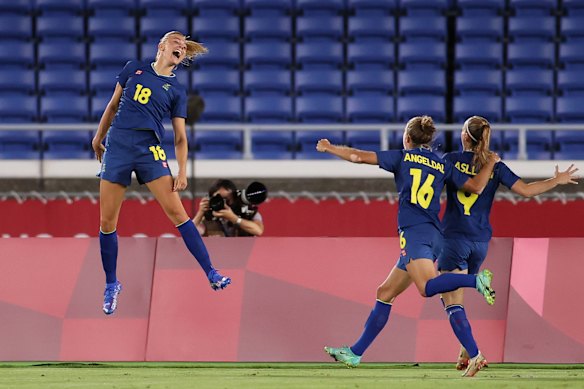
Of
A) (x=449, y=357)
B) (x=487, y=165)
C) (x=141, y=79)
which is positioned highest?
(x=141, y=79)

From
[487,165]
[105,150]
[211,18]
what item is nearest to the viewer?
[487,165]

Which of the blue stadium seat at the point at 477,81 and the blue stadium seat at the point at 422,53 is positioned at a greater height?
the blue stadium seat at the point at 422,53

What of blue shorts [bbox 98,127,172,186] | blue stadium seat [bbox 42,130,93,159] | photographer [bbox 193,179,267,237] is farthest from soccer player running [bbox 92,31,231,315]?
blue stadium seat [bbox 42,130,93,159]

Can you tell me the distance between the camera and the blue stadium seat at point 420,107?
1641 centimetres

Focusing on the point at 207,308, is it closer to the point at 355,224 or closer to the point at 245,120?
the point at 355,224

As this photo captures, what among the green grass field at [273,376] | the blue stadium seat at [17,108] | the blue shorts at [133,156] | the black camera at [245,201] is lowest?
the green grass field at [273,376]

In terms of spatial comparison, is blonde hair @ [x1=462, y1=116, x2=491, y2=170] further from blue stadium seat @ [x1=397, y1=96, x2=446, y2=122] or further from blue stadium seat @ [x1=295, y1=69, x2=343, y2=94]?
blue stadium seat @ [x1=295, y1=69, x2=343, y2=94]

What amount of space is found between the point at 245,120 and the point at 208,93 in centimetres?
70

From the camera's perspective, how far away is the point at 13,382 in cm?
709

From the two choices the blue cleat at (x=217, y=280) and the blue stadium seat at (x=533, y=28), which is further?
the blue stadium seat at (x=533, y=28)

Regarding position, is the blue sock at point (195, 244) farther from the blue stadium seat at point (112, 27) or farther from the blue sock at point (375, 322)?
the blue stadium seat at point (112, 27)

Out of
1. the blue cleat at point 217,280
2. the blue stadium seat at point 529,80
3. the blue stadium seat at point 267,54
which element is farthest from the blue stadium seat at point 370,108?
the blue cleat at point 217,280

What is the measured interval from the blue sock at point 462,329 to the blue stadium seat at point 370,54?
9.57 meters

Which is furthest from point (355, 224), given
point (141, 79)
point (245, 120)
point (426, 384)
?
point (426, 384)
